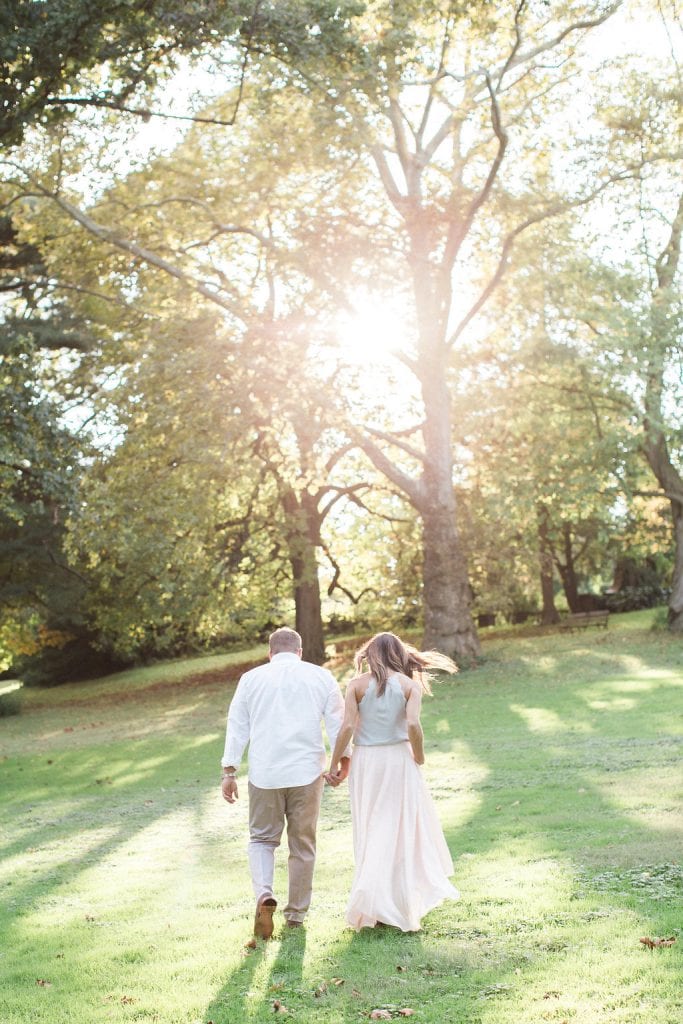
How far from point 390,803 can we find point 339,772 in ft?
1.58

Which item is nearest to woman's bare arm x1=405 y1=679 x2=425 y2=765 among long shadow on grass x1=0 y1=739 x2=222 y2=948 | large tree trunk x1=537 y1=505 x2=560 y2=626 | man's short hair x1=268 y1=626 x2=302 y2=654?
man's short hair x1=268 y1=626 x2=302 y2=654

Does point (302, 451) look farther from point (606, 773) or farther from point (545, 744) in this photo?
point (606, 773)

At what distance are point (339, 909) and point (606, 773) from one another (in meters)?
5.55

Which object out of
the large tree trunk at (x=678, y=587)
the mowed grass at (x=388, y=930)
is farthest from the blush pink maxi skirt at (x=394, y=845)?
the large tree trunk at (x=678, y=587)

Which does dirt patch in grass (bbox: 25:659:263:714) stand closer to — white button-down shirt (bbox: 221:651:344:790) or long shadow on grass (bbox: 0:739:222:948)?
long shadow on grass (bbox: 0:739:222:948)

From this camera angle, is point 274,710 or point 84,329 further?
point 84,329

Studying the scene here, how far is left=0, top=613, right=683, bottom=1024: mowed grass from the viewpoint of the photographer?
5910 millimetres

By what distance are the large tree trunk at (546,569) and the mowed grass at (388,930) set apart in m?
19.5

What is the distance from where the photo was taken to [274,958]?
6.84 meters

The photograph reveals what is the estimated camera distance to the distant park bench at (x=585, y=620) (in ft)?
127

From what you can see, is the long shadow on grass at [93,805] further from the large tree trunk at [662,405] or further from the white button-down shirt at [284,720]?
the large tree trunk at [662,405]

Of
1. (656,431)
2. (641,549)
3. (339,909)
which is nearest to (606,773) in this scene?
(339,909)

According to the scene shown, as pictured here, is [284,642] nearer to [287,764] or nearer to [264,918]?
[287,764]

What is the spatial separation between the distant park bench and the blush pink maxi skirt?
105 feet
